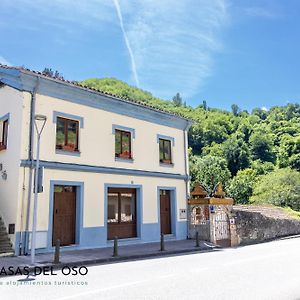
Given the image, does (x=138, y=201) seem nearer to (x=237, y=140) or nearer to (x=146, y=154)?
(x=146, y=154)

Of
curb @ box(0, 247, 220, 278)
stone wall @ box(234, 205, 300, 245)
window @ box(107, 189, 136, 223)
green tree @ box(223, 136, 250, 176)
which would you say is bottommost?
curb @ box(0, 247, 220, 278)

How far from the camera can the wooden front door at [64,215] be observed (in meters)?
14.8

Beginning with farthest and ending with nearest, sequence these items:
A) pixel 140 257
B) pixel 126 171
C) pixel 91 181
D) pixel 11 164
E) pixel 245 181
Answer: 1. pixel 245 181
2. pixel 126 171
3. pixel 91 181
4. pixel 11 164
5. pixel 140 257

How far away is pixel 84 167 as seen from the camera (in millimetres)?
15703

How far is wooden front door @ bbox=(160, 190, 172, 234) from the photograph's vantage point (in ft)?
63.9

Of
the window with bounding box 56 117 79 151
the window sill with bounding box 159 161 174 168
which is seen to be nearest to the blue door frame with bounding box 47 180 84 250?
the window with bounding box 56 117 79 151

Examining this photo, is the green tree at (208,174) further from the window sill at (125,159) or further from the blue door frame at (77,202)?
the blue door frame at (77,202)

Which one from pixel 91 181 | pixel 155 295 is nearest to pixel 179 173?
pixel 91 181

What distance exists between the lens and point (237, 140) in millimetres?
75875

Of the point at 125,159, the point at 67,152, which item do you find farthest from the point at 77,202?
the point at 125,159

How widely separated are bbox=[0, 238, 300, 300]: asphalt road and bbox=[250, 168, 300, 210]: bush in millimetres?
27405

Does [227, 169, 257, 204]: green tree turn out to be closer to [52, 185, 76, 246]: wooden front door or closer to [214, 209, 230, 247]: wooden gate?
[214, 209, 230, 247]: wooden gate

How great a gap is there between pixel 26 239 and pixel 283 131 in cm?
7441

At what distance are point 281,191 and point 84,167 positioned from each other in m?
28.2
